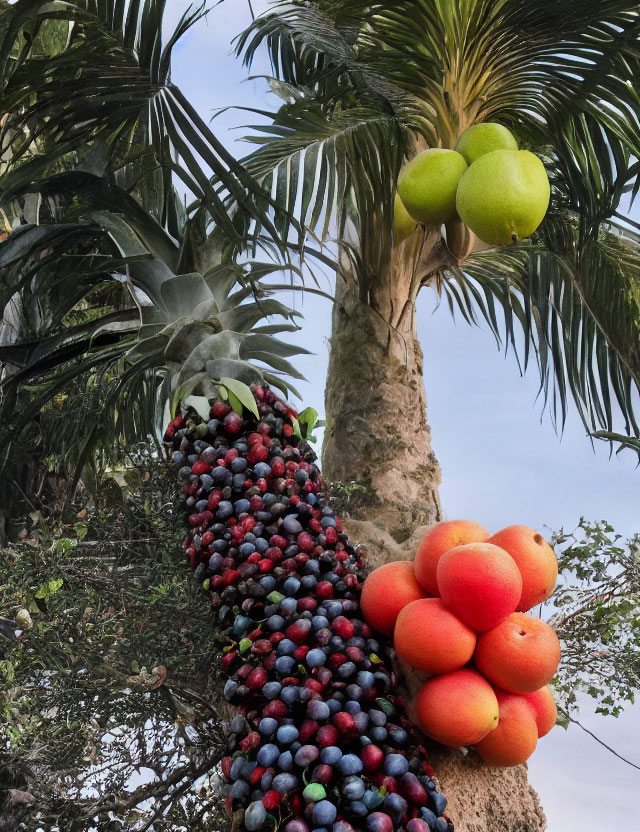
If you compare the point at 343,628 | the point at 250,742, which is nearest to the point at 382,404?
the point at 343,628

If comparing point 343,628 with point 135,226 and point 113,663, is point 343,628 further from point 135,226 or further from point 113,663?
point 135,226

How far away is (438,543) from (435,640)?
24 cm

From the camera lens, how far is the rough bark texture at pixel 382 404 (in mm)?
2693

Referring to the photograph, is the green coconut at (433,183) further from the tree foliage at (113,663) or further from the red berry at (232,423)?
the tree foliage at (113,663)

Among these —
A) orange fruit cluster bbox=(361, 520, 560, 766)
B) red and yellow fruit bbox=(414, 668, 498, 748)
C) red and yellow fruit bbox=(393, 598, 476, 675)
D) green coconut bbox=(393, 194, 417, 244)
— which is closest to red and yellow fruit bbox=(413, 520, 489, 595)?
orange fruit cluster bbox=(361, 520, 560, 766)

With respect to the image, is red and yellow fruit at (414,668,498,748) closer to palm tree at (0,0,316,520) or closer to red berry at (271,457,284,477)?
red berry at (271,457,284,477)

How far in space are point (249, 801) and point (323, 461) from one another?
147 cm

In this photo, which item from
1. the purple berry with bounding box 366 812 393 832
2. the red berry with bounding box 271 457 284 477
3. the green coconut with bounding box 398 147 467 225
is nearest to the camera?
the purple berry with bounding box 366 812 393 832

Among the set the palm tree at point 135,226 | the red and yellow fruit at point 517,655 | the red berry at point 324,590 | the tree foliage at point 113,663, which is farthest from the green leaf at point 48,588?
the red and yellow fruit at point 517,655

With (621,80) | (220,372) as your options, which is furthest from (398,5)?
(220,372)

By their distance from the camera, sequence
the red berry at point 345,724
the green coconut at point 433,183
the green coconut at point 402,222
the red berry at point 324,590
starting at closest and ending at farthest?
the red berry at point 345,724, the red berry at point 324,590, the green coconut at point 433,183, the green coconut at point 402,222

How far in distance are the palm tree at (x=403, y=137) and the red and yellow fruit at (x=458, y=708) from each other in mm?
763

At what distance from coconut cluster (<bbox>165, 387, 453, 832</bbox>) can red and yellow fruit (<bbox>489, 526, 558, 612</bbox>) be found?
0.35 metres

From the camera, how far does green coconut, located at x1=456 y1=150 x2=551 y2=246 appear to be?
6.86 ft
